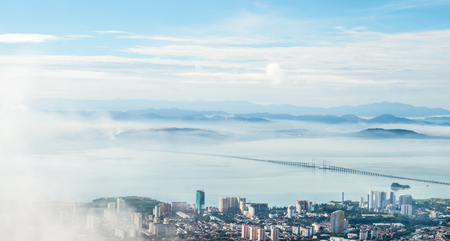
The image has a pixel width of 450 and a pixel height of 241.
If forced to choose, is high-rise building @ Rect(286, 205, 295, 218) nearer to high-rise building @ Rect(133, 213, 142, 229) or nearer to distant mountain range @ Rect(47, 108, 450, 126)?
high-rise building @ Rect(133, 213, 142, 229)

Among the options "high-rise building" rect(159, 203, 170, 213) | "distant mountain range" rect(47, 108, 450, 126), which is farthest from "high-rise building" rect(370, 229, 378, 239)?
"distant mountain range" rect(47, 108, 450, 126)

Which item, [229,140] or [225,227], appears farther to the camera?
[229,140]

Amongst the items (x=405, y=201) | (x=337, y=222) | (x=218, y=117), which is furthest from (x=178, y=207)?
(x=218, y=117)

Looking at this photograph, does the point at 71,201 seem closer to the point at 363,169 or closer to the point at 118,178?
the point at 118,178

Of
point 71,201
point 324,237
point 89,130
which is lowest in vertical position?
point 324,237

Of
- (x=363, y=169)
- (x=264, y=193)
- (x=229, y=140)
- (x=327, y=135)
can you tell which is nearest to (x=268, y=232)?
(x=264, y=193)

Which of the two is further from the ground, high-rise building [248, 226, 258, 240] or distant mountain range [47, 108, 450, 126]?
distant mountain range [47, 108, 450, 126]

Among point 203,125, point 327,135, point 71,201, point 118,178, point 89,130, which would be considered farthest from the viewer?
point 327,135

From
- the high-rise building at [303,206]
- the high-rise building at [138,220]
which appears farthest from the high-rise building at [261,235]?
the high-rise building at [303,206]
